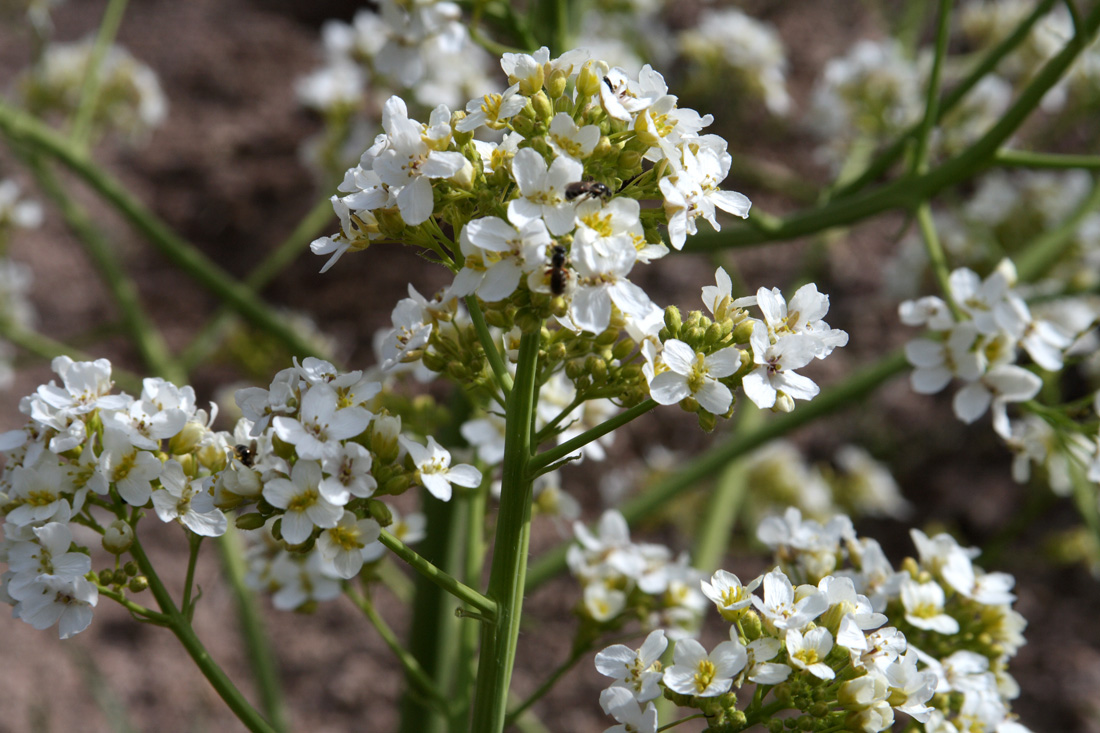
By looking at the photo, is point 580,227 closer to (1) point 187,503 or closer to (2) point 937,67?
(1) point 187,503

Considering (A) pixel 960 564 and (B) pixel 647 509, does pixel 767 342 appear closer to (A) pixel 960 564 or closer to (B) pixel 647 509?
(A) pixel 960 564

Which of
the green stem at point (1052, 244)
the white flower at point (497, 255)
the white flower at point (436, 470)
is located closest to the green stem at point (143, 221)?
the white flower at point (436, 470)

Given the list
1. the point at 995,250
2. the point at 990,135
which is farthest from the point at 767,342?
the point at 995,250

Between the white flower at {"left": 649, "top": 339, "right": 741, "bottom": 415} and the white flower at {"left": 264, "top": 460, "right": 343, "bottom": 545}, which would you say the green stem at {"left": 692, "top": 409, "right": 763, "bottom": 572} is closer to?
the white flower at {"left": 649, "top": 339, "right": 741, "bottom": 415}

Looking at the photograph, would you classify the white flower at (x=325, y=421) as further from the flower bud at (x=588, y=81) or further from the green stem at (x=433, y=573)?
the flower bud at (x=588, y=81)

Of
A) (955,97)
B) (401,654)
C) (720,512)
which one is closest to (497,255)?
(401,654)
